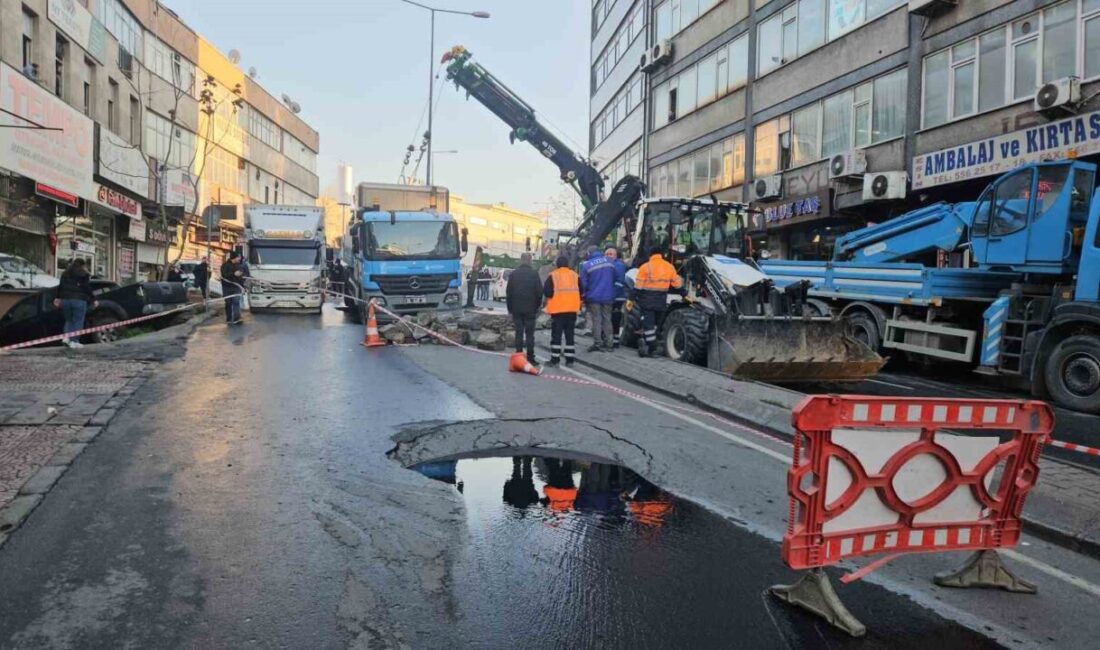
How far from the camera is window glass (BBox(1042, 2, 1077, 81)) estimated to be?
14664 mm

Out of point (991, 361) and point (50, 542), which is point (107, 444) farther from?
point (991, 361)

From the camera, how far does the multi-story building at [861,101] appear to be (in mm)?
15125

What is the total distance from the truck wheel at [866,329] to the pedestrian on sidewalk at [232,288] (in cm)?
1277

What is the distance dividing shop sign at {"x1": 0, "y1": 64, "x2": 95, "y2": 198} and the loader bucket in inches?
581

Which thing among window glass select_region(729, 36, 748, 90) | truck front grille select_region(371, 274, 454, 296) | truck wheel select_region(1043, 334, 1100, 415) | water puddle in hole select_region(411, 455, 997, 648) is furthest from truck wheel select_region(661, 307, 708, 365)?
window glass select_region(729, 36, 748, 90)

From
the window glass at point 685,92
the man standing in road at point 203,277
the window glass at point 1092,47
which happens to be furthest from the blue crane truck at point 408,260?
the window glass at point 1092,47

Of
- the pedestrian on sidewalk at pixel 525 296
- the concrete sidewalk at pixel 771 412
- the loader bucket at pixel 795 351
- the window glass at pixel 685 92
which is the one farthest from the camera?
the window glass at pixel 685 92

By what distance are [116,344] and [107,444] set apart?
284 inches

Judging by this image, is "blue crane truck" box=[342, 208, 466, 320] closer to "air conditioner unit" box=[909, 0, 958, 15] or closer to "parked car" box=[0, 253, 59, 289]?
"parked car" box=[0, 253, 59, 289]

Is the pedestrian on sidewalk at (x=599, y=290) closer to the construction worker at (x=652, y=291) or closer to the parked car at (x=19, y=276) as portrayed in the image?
the construction worker at (x=652, y=291)

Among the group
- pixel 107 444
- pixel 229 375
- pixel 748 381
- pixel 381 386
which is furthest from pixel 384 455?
pixel 748 381

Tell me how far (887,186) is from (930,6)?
4.03 m

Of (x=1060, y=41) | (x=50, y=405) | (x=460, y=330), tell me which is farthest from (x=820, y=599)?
(x=1060, y=41)

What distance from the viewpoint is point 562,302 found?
11766 millimetres
